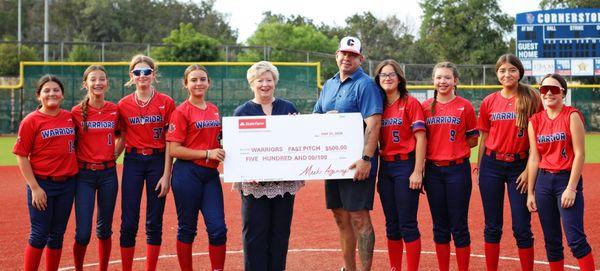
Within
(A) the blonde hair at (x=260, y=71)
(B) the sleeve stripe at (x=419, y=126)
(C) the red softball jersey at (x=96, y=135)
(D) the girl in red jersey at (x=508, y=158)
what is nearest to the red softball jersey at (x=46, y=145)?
(C) the red softball jersey at (x=96, y=135)

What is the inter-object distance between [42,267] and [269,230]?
Result: 265cm

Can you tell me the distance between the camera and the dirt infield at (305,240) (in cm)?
713

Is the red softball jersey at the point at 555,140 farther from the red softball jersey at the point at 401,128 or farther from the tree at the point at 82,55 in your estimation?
the tree at the point at 82,55

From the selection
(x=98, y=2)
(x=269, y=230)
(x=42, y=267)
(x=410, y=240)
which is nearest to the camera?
(x=269, y=230)

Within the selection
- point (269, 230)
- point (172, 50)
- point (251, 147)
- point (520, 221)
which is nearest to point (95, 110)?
point (251, 147)

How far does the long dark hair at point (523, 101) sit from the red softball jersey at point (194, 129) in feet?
8.57

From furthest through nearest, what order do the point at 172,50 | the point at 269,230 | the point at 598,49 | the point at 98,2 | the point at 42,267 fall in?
the point at 98,2, the point at 172,50, the point at 598,49, the point at 42,267, the point at 269,230

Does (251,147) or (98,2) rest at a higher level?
(98,2)

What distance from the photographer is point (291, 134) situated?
19.4 ft

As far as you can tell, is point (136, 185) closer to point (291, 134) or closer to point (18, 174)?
point (291, 134)

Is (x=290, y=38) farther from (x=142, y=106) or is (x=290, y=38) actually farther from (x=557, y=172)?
(x=557, y=172)

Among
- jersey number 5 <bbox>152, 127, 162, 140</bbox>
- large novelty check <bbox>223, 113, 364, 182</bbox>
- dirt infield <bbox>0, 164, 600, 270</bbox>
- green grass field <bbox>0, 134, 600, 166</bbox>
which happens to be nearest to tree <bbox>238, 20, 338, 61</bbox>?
green grass field <bbox>0, 134, 600, 166</bbox>

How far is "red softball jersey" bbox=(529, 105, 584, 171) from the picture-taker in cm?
573

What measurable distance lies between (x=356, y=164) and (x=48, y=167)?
2.61 meters
